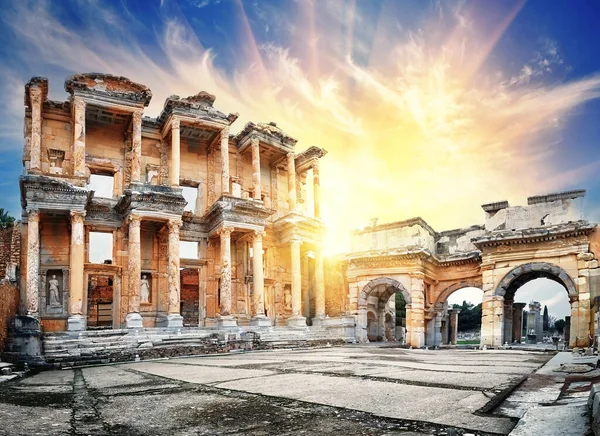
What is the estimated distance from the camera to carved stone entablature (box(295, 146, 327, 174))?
29.6 m

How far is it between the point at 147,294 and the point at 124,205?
15.4ft

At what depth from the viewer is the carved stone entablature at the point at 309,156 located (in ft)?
97.0

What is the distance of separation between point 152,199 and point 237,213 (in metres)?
4.23

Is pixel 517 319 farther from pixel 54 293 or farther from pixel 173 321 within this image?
pixel 54 293

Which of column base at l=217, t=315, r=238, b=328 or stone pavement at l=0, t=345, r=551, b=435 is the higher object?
stone pavement at l=0, t=345, r=551, b=435

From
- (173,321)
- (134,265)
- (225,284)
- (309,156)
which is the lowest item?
(173,321)

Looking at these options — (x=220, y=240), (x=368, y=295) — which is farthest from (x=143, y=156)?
(x=368, y=295)

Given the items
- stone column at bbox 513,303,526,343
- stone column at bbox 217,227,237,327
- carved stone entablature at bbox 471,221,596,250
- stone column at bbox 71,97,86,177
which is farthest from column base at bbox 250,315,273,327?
stone column at bbox 513,303,526,343

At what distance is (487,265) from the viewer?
2248cm

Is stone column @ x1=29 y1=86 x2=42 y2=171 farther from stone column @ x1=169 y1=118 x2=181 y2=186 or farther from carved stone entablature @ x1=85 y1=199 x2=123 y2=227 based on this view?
stone column @ x1=169 y1=118 x2=181 y2=186

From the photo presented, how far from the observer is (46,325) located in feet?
67.9

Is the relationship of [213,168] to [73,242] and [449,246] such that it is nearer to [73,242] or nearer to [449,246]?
[73,242]

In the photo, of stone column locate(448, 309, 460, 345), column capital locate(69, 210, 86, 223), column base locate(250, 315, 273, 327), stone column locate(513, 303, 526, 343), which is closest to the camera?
column capital locate(69, 210, 86, 223)

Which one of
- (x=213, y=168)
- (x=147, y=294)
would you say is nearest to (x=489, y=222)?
(x=213, y=168)
